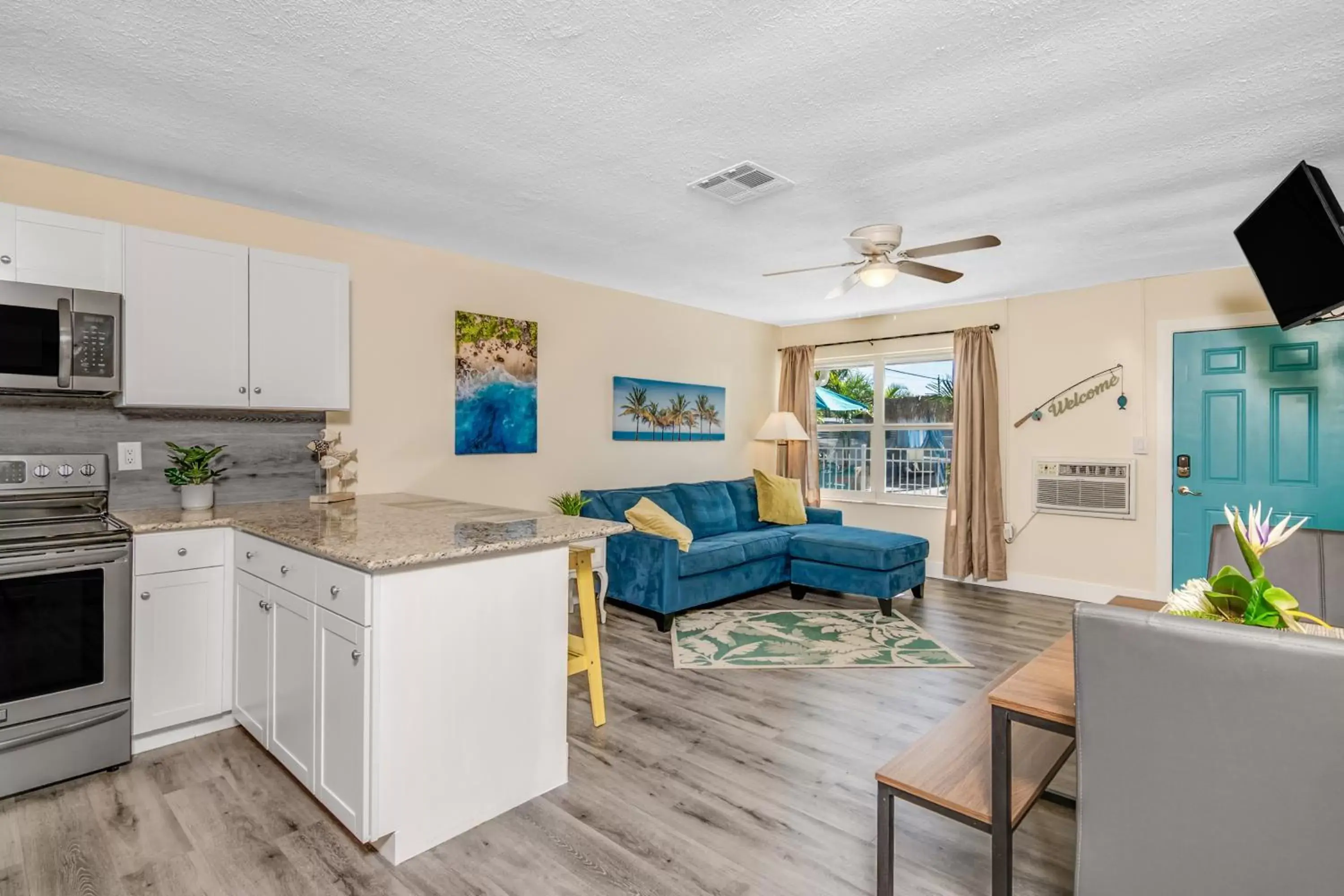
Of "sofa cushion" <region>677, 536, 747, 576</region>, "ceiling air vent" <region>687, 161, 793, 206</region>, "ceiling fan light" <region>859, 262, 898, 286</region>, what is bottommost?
"sofa cushion" <region>677, 536, 747, 576</region>

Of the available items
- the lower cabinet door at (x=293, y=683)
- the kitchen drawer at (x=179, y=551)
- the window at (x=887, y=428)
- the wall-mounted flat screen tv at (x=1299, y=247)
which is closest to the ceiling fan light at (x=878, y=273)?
the wall-mounted flat screen tv at (x=1299, y=247)

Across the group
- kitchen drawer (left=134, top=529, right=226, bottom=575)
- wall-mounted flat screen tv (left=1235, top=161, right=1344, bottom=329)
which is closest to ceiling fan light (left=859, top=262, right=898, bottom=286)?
wall-mounted flat screen tv (left=1235, top=161, right=1344, bottom=329)

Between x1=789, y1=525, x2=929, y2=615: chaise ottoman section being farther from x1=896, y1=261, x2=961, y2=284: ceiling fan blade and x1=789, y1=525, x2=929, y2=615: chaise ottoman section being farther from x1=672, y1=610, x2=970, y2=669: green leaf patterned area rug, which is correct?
x1=896, y1=261, x2=961, y2=284: ceiling fan blade

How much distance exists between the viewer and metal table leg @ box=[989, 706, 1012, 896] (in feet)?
5.02

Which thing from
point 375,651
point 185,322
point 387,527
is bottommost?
point 375,651

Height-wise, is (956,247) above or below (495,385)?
above

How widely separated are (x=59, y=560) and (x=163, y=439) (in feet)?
2.97

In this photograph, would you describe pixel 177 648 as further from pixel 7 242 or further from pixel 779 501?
pixel 779 501

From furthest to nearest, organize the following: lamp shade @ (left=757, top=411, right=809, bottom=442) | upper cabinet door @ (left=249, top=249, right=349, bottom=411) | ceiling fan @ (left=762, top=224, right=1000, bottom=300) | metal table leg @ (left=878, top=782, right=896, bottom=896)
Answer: lamp shade @ (left=757, top=411, right=809, bottom=442) < ceiling fan @ (left=762, top=224, right=1000, bottom=300) < upper cabinet door @ (left=249, top=249, right=349, bottom=411) < metal table leg @ (left=878, top=782, right=896, bottom=896)

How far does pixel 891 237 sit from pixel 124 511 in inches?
149

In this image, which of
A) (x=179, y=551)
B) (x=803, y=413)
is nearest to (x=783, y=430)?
(x=803, y=413)

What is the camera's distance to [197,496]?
9.76ft

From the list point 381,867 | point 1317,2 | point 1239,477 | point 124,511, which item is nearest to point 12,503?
point 124,511

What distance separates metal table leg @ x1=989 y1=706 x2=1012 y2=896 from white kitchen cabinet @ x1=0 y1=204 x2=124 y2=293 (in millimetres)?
3465
